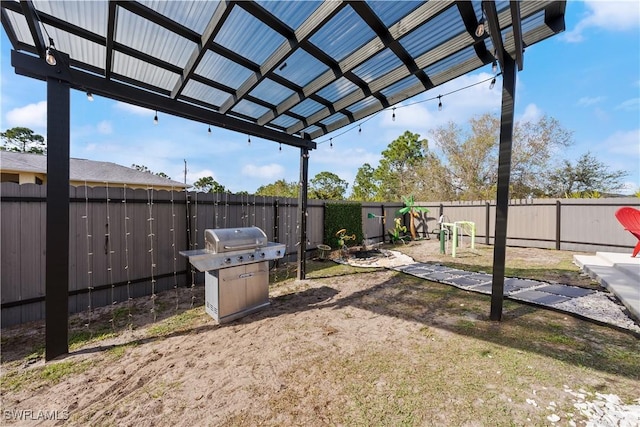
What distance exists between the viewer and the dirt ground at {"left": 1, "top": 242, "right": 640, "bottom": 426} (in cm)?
167

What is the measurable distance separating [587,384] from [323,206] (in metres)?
6.38

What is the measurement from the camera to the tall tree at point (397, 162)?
72.7ft

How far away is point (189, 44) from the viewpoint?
252cm

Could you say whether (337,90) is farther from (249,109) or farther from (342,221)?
(342,221)

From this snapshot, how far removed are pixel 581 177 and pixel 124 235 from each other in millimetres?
22953

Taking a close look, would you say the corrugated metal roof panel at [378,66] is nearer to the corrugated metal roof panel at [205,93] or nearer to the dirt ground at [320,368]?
the corrugated metal roof panel at [205,93]

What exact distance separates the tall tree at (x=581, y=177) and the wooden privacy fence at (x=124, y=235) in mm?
9982

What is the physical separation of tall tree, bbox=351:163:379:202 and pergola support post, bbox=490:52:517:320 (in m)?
23.1

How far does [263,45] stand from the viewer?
8.50 ft

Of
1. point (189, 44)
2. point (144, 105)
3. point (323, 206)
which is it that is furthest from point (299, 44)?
point (323, 206)

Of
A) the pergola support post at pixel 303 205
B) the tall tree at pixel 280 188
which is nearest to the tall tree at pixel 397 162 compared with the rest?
the tall tree at pixel 280 188

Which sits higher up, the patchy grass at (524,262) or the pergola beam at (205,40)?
the pergola beam at (205,40)

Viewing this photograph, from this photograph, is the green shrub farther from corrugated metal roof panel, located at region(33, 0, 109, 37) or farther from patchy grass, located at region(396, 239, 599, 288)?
corrugated metal roof panel, located at region(33, 0, 109, 37)

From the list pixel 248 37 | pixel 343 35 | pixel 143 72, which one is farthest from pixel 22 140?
pixel 343 35
